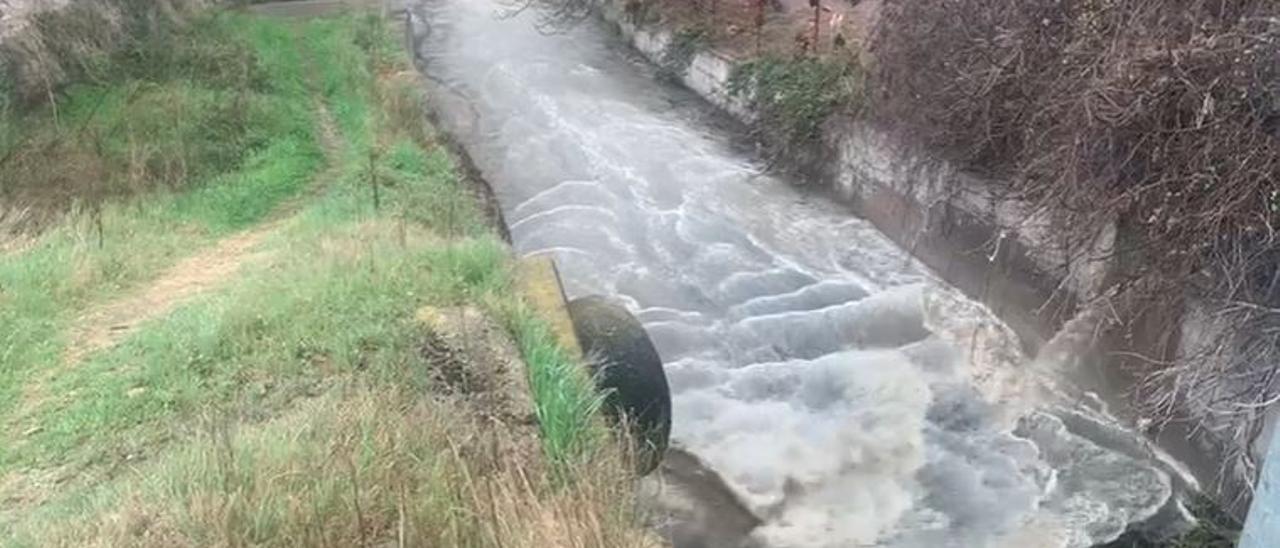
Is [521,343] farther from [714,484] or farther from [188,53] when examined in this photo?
[188,53]

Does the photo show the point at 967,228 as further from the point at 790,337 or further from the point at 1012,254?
the point at 790,337

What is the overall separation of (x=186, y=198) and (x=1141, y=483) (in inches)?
359

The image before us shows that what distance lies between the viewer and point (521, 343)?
6738 mm

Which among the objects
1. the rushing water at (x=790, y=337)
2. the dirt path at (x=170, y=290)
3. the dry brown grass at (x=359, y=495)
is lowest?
the rushing water at (x=790, y=337)

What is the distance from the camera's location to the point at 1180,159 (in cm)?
761

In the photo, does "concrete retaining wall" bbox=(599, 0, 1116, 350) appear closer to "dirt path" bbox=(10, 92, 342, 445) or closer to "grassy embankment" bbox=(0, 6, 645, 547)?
"grassy embankment" bbox=(0, 6, 645, 547)

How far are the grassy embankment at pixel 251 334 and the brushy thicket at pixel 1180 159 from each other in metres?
4.24

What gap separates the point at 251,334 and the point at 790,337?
5.71m

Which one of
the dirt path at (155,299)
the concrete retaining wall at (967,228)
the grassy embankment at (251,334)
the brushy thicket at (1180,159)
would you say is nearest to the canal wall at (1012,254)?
the concrete retaining wall at (967,228)

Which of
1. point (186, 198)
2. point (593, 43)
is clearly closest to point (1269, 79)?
point (186, 198)

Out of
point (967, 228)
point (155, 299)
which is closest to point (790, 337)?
point (967, 228)

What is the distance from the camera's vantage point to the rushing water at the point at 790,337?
835 centimetres

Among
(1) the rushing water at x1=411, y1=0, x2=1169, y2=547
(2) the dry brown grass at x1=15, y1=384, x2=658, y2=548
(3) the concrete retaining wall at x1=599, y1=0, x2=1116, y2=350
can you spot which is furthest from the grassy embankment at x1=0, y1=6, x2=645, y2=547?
(3) the concrete retaining wall at x1=599, y1=0, x2=1116, y2=350

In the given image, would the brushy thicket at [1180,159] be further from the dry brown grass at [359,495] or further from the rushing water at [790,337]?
the dry brown grass at [359,495]
